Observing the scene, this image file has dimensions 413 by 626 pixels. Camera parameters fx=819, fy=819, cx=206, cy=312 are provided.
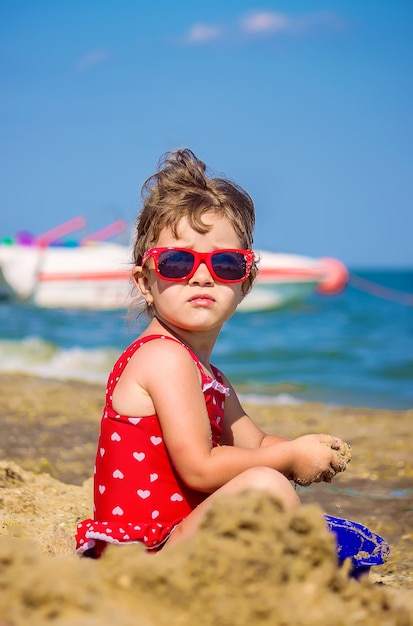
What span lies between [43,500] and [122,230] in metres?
19.8

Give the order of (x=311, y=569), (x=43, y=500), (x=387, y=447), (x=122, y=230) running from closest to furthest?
(x=311, y=569) → (x=43, y=500) → (x=387, y=447) → (x=122, y=230)

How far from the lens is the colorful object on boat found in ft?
6.75

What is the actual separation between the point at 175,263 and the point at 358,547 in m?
0.91

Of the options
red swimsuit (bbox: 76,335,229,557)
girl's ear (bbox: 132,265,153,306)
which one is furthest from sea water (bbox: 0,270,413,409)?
red swimsuit (bbox: 76,335,229,557)

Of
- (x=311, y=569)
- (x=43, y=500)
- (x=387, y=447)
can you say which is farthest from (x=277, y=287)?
(x=311, y=569)

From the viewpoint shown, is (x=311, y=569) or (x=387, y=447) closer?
(x=311, y=569)

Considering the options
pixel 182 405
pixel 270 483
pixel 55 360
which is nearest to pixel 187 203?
pixel 182 405

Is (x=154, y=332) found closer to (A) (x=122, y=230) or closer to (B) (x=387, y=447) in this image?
(B) (x=387, y=447)

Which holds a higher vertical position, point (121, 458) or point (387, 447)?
point (387, 447)

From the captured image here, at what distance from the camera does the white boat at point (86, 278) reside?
2219cm

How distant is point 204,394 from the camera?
2270 millimetres

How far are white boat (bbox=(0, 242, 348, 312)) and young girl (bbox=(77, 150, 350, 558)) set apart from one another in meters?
19.6

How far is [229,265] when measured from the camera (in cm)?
232

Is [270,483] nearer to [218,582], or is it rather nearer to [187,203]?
[218,582]
